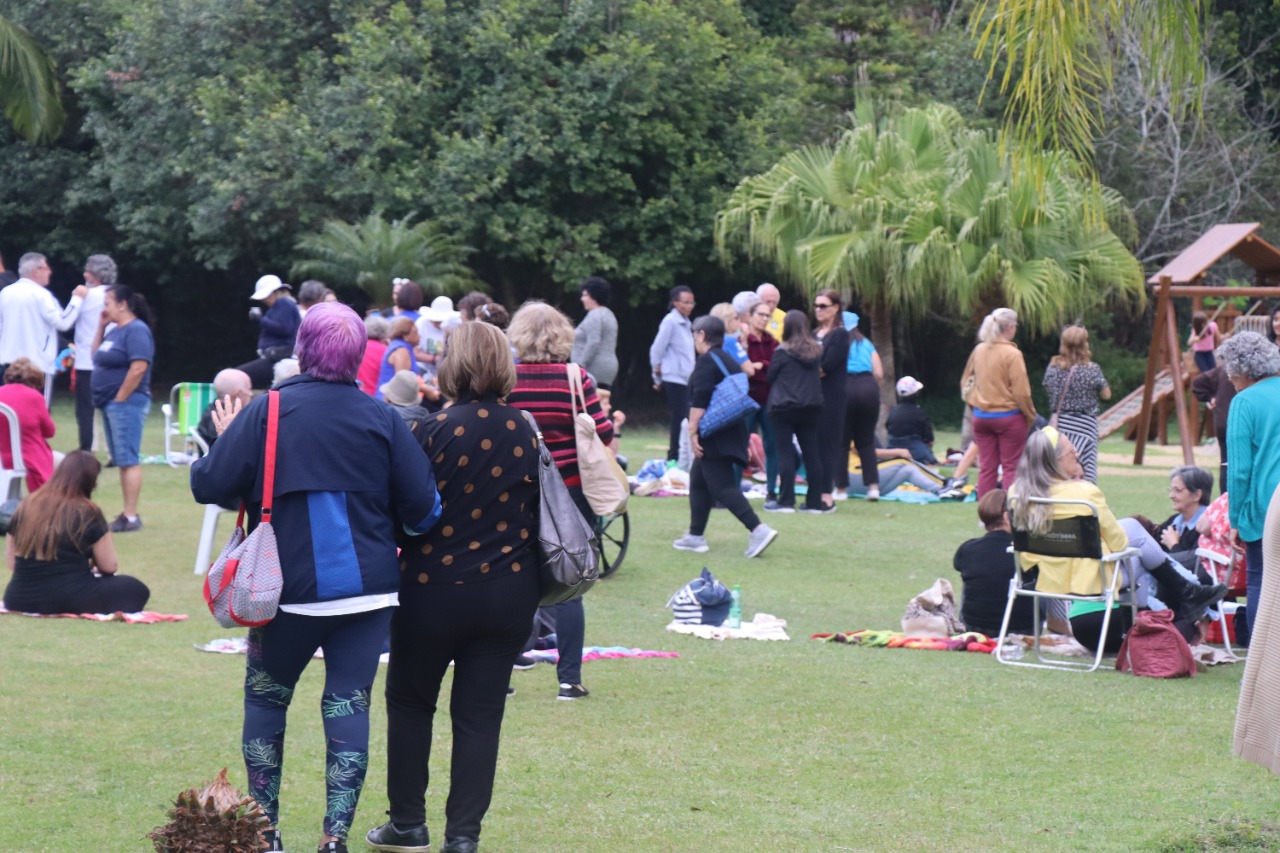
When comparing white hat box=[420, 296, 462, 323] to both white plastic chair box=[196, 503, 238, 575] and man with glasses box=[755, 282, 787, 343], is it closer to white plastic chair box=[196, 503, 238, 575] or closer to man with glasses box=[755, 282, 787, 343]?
man with glasses box=[755, 282, 787, 343]

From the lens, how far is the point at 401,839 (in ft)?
15.8

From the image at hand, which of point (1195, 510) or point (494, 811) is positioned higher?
point (1195, 510)

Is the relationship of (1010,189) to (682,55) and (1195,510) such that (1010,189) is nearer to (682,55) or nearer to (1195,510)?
(682,55)

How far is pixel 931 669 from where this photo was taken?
25.9 feet

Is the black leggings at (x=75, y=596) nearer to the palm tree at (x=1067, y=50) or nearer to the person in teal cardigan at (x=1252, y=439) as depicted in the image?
the palm tree at (x=1067, y=50)

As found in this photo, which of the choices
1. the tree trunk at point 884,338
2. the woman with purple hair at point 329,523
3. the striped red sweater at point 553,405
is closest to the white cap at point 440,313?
the striped red sweater at point 553,405

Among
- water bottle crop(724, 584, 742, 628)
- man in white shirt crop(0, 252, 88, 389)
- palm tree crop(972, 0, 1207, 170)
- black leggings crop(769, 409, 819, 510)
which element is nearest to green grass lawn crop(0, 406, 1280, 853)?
water bottle crop(724, 584, 742, 628)

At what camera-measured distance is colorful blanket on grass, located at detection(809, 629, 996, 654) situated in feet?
28.0

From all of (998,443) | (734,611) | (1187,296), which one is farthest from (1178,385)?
(734,611)

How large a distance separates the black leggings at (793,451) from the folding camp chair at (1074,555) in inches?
206

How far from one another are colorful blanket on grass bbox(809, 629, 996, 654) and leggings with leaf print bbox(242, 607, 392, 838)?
4.50m

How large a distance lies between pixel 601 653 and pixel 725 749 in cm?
193

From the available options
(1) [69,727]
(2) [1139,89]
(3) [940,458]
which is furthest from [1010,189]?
(1) [69,727]

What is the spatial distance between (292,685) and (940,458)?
49.9 feet
